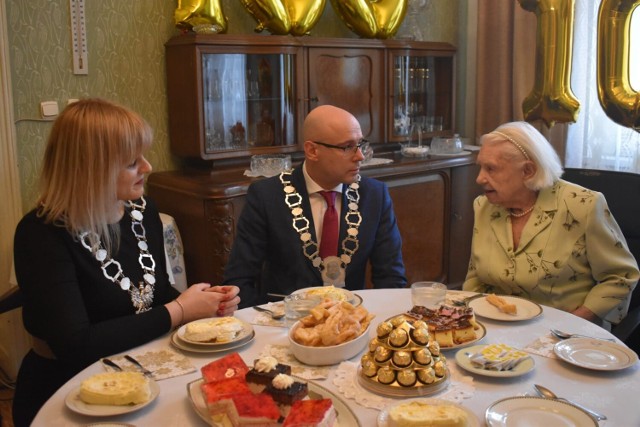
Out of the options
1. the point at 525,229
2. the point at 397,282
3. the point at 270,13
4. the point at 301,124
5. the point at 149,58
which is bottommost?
the point at 397,282

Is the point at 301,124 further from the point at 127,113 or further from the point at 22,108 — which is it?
the point at 127,113

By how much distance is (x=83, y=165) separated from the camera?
165cm

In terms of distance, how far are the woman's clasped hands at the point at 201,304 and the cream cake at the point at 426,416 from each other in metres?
0.64

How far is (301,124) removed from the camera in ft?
11.5

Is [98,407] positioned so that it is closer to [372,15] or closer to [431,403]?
[431,403]

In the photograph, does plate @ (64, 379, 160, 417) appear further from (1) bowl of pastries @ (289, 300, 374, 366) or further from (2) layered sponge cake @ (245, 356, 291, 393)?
(1) bowl of pastries @ (289, 300, 374, 366)

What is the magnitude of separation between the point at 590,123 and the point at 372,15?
52.6 inches

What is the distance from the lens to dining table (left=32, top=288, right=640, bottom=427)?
1252mm

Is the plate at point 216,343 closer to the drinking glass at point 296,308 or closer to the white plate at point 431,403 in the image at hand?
the drinking glass at point 296,308

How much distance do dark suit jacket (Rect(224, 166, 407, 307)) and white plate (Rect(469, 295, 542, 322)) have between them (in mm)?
580

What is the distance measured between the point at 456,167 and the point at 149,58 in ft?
5.90

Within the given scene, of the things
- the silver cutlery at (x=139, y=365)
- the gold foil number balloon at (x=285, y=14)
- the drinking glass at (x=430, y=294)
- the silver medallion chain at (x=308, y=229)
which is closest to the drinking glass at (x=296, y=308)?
the drinking glass at (x=430, y=294)

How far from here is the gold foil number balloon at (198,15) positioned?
10.5ft

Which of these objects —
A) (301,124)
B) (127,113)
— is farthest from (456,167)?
(127,113)
